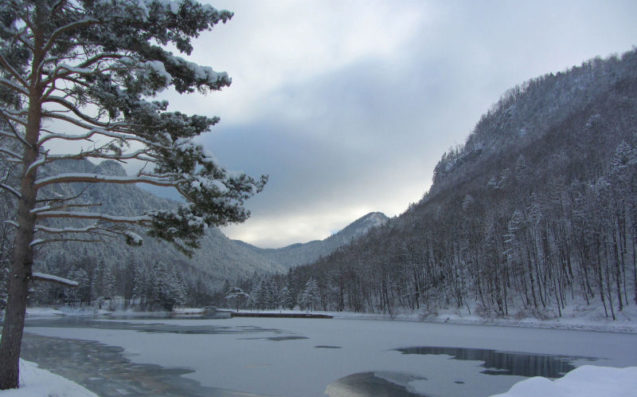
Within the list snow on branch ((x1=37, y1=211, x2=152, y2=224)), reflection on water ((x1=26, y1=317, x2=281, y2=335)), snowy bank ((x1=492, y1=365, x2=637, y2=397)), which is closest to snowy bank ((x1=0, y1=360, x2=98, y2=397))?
snow on branch ((x1=37, y1=211, x2=152, y2=224))

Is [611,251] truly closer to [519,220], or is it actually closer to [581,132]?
[519,220]

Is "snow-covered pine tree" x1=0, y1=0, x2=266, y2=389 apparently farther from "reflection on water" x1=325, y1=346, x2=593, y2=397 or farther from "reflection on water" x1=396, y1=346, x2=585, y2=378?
"reflection on water" x1=396, y1=346, x2=585, y2=378

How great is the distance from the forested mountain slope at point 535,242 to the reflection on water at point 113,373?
1689 inches

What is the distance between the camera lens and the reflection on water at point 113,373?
39.8 ft

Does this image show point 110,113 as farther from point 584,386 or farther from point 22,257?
point 584,386

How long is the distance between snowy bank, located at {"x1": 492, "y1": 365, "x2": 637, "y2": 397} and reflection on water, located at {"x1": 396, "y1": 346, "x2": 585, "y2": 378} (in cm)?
633

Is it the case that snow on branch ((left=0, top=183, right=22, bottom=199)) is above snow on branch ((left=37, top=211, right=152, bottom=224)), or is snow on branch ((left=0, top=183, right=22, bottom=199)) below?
above

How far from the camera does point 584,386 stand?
8.00 metres

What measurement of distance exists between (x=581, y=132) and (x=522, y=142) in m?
44.5

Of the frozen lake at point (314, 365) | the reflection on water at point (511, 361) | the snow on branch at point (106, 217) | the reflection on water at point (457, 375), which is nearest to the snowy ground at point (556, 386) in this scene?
the snow on branch at point (106, 217)

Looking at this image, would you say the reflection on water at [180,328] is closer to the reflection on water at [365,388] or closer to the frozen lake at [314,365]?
the frozen lake at [314,365]

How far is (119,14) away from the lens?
7.49 metres

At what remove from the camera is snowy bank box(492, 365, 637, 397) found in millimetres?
7484

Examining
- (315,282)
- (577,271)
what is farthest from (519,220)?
(315,282)
